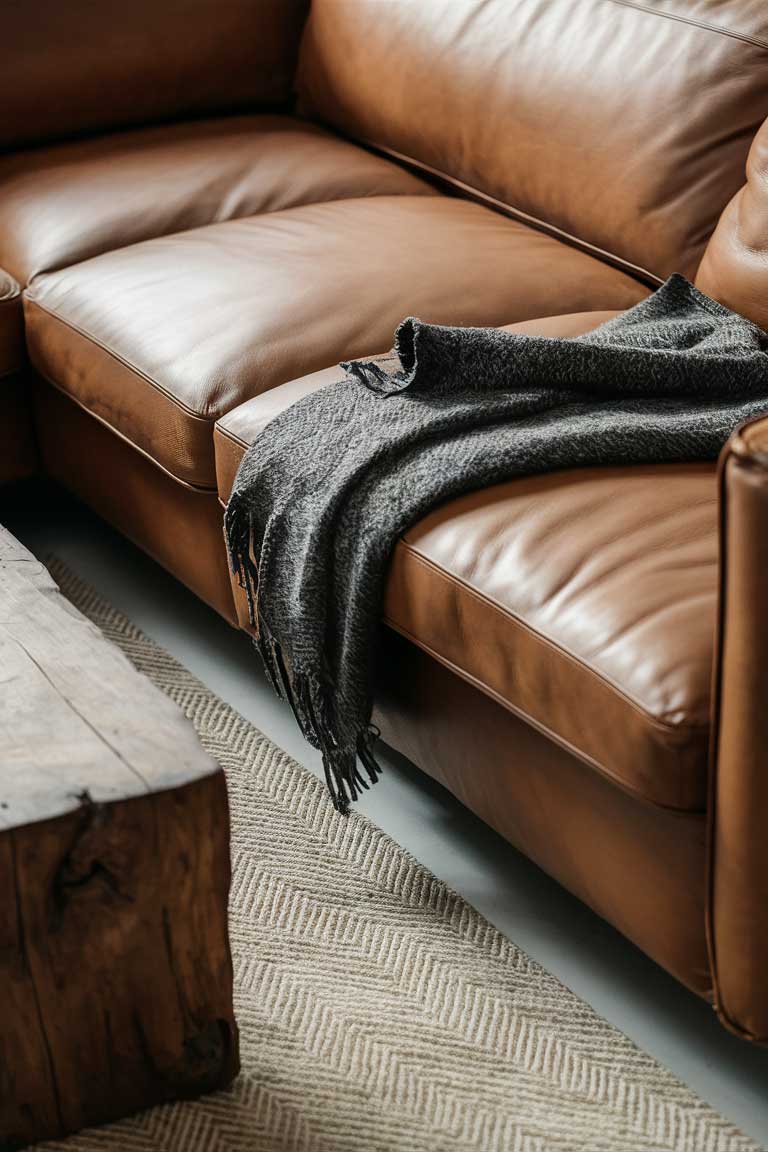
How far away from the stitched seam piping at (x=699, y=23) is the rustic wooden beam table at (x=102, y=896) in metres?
1.15

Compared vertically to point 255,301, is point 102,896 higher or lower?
lower

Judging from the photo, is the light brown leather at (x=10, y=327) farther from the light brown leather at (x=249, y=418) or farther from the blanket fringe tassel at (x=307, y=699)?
the blanket fringe tassel at (x=307, y=699)

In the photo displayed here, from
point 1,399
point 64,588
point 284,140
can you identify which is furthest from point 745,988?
point 284,140

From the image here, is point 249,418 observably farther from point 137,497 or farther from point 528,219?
point 528,219

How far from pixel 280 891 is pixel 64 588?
0.75 metres

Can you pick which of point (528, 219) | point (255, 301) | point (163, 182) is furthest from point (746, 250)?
point (163, 182)

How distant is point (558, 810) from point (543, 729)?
0.39 ft

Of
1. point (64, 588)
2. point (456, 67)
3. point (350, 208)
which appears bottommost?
point (64, 588)

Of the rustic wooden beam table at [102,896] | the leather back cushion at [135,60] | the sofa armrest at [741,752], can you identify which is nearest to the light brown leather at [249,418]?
the rustic wooden beam table at [102,896]

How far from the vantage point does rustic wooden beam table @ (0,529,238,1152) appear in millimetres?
1038

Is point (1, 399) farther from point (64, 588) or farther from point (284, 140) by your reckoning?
point (284, 140)

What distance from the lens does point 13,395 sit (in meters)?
2.05

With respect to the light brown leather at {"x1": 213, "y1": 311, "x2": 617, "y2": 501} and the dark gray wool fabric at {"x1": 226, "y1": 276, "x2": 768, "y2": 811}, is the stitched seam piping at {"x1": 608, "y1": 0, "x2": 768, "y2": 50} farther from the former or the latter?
the light brown leather at {"x1": 213, "y1": 311, "x2": 617, "y2": 501}

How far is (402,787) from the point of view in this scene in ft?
5.34
